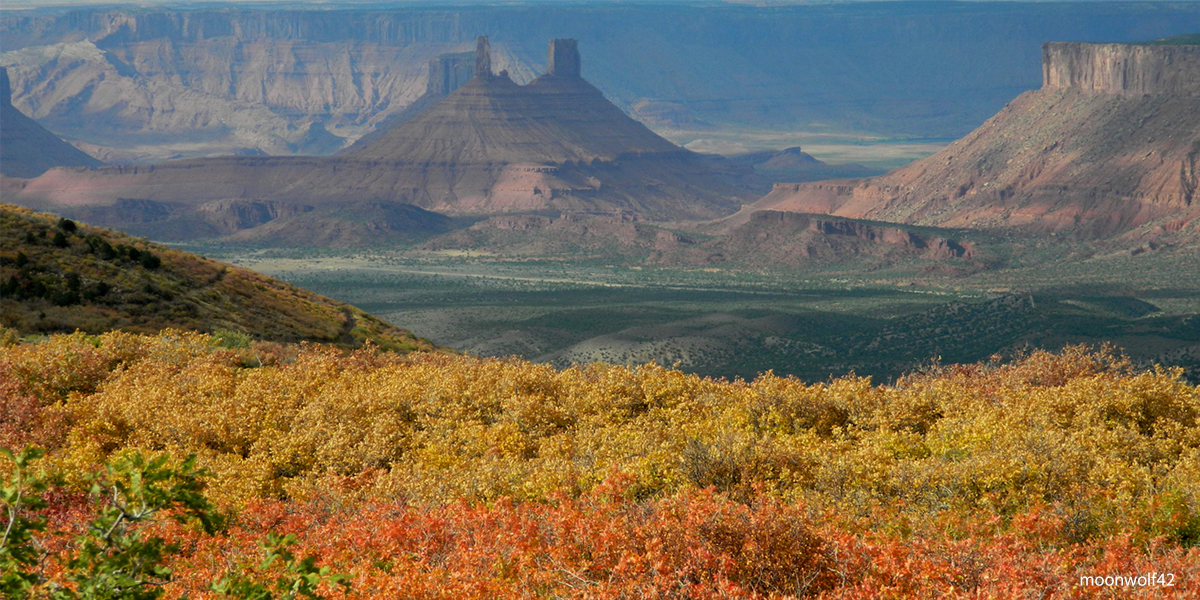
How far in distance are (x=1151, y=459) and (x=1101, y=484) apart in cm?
332

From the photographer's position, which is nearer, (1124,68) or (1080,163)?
(1080,163)

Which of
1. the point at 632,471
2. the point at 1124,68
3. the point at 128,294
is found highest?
the point at 1124,68

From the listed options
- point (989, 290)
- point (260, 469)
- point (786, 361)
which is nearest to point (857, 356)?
point (786, 361)

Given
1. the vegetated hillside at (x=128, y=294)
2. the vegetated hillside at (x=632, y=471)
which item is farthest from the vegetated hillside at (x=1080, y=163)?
the vegetated hillside at (x=632, y=471)

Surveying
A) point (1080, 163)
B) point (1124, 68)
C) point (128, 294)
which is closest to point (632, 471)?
point (128, 294)

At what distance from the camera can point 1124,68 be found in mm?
154250

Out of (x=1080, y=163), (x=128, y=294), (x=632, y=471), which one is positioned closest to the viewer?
(x=632, y=471)

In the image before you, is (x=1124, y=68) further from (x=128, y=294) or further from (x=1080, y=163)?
(x=128, y=294)

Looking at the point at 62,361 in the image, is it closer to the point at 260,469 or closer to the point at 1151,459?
the point at 260,469

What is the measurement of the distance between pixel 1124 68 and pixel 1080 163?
55.6 feet

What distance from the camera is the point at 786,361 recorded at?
66.0 meters

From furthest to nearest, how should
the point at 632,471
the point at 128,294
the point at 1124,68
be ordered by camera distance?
the point at 1124,68, the point at 128,294, the point at 632,471

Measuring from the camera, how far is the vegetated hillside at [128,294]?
39.7 metres

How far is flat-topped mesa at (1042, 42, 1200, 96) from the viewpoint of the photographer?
147625 mm
